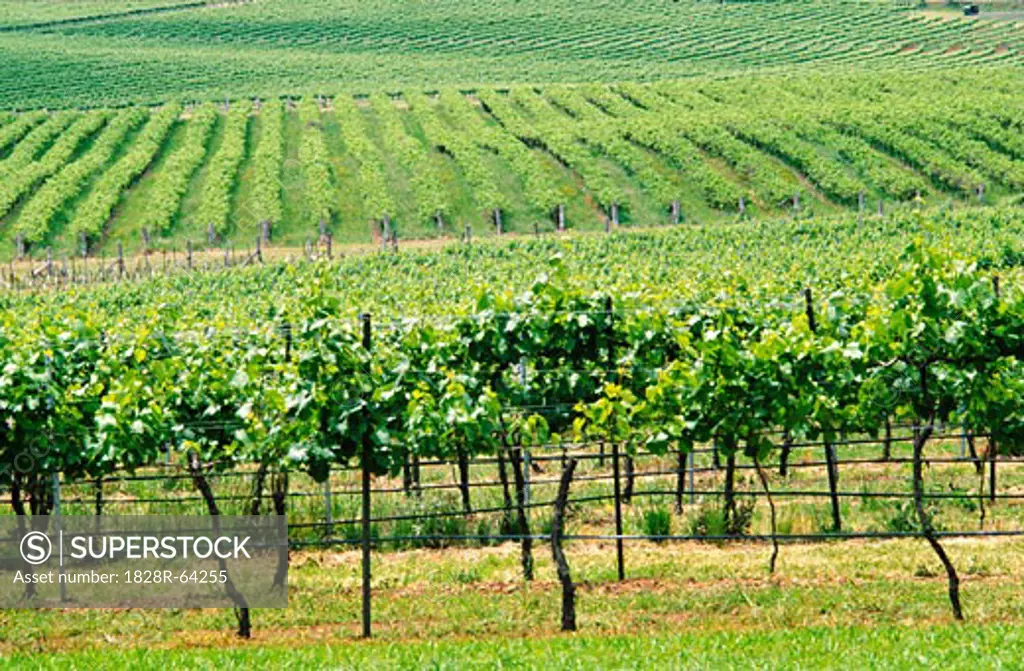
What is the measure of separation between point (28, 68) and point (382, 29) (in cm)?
3114

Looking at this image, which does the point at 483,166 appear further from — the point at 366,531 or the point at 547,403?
the point at 366,531

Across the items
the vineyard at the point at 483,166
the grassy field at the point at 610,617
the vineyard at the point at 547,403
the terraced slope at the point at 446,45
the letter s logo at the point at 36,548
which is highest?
the terraced slope at the point at 446,45

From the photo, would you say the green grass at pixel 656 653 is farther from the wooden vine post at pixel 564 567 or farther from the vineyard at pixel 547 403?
the vineyard at pixel 547 403

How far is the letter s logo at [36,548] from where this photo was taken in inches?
609

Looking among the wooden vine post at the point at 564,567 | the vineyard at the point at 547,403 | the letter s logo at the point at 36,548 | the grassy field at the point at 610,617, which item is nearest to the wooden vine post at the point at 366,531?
the vineyard at the point at 547,403

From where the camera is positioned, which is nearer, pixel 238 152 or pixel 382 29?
pixel 238 152

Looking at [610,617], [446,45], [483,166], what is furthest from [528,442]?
[446,45]

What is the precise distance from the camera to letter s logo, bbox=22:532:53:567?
15477 millimetres

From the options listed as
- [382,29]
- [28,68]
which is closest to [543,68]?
[382,29]

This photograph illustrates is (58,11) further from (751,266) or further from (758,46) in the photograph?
(751,266)

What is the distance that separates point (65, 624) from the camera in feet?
44.9

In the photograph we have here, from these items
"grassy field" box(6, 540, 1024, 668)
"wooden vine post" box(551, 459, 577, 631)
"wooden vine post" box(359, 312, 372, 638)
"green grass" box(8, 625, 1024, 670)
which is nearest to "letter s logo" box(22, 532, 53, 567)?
"grassy field" box(6, 540, 1024, 668)
